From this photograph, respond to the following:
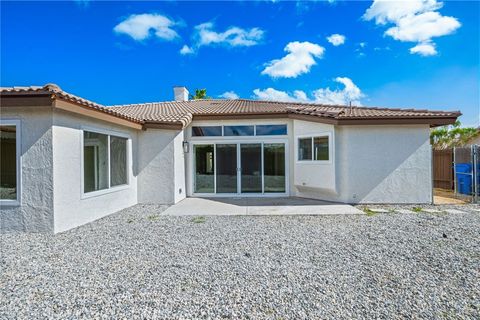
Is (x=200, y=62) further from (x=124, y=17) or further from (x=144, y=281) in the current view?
(x=144, y=281)

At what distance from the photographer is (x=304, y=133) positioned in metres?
12.9

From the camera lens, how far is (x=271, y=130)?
13.7m

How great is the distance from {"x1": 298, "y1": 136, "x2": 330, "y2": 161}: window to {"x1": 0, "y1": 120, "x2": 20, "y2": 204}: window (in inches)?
443

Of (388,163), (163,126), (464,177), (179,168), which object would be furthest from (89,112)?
(464,177)

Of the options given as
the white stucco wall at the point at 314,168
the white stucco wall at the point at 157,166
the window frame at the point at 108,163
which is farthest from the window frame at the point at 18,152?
the white stucco wall at the point at 314,168

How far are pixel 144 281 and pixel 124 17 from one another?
605 inches

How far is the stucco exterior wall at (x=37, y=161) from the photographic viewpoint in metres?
7.31

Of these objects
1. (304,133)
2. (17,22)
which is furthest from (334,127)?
(17,22)

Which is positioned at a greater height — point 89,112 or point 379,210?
point 89,112

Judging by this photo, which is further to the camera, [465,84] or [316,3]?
[465,84]

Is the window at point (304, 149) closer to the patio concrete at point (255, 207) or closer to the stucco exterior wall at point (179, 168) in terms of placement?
the patio concrete at point (255, 207)

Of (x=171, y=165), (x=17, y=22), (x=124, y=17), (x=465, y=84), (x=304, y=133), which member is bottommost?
(x=171, y=165)

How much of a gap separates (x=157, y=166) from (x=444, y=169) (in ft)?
56.7

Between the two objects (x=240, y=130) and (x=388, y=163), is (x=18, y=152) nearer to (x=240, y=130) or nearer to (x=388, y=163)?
(x=240, y=130)
